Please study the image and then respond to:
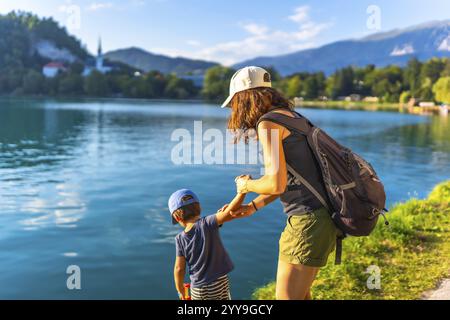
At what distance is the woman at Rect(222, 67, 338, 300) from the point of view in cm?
302

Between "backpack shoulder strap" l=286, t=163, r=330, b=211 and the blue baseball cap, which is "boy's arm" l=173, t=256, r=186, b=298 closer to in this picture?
the blue baseball cap

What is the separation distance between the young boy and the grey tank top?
65 cm

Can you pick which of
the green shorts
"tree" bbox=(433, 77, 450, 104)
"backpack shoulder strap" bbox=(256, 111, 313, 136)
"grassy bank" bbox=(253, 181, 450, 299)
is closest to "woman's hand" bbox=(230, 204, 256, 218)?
the green shorts

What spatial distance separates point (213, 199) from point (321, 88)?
559 ft

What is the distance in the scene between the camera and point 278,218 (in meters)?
13.3

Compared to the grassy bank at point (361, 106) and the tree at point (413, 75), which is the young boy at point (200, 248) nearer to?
the grassy bank at point (361, 106)

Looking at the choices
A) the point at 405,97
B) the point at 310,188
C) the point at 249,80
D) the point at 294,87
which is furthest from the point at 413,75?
the point at 249,80

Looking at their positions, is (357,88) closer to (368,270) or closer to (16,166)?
(16,166)

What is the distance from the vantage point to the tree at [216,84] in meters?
160

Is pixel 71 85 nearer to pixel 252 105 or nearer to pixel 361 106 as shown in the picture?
pixel 361 106

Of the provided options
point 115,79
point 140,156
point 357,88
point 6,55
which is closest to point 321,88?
point 357,88

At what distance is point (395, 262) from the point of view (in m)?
6.99

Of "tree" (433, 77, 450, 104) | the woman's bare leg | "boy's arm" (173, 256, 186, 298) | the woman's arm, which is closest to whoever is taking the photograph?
the woman's arm

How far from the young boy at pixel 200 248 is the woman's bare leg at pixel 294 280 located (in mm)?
557
